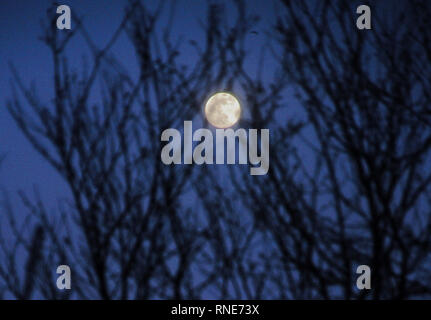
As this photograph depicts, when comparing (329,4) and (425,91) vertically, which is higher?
(329,4)

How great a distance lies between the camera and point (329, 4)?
4.91 metres

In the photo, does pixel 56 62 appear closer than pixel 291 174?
No

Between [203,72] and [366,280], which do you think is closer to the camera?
[366,280]

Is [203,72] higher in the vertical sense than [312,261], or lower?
higher

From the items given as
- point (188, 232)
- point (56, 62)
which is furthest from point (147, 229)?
point (56, 62)

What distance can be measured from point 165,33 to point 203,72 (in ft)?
1.23

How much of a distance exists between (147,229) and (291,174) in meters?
0.97

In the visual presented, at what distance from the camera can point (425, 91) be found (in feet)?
15.4

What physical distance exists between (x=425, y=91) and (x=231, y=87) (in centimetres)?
123

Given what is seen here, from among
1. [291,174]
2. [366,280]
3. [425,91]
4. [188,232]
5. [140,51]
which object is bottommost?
[366,280]

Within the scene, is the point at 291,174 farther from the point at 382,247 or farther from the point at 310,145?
the point at 382,247

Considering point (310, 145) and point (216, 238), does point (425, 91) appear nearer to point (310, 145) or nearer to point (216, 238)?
point (310, 145)

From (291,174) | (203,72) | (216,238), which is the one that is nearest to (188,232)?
(216,238)

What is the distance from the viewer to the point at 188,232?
15.5 feet
